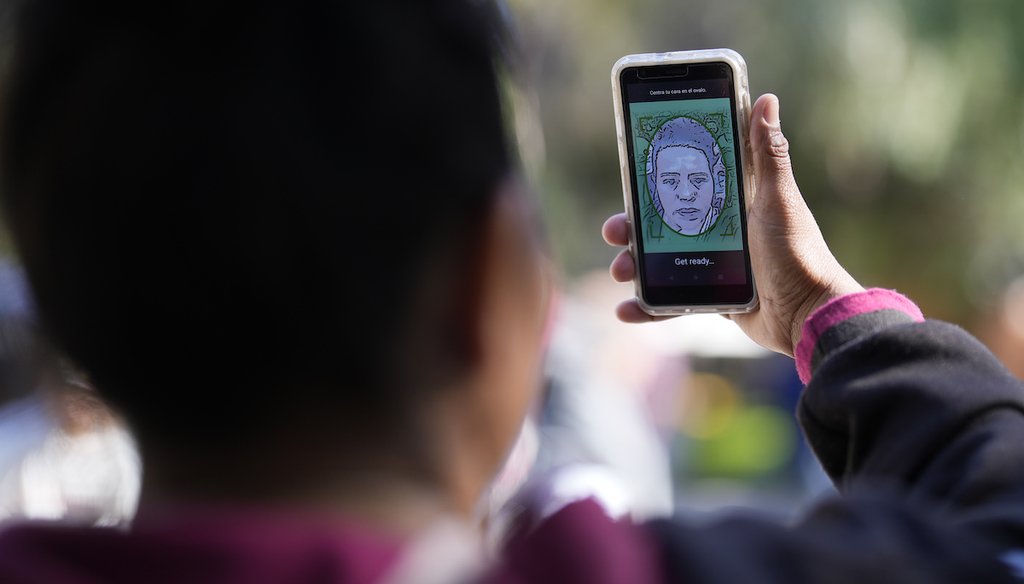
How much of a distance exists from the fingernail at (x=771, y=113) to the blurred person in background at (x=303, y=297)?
1.88 ft

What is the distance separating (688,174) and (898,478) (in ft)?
1.69

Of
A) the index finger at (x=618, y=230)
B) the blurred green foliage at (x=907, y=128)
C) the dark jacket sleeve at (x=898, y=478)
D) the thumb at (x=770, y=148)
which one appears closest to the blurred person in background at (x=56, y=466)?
the index finger at (x=618, y=230)

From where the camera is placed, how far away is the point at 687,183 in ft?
4.41

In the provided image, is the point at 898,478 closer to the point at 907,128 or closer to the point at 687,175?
the point at 687,175

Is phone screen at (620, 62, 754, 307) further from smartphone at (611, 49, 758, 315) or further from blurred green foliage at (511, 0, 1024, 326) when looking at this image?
blurred green foliage at (511, 0, 1024, 326)

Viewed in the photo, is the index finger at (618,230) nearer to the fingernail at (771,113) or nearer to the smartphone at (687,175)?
the smartphone at (687,175)

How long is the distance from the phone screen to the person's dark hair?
0.66 metres

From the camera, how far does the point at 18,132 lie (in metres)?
0.72

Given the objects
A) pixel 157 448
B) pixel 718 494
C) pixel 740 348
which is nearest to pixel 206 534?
pixel 157 448

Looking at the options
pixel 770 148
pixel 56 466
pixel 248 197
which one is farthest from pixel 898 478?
pixel 56 466

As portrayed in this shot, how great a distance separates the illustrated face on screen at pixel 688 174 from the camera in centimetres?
→ 133

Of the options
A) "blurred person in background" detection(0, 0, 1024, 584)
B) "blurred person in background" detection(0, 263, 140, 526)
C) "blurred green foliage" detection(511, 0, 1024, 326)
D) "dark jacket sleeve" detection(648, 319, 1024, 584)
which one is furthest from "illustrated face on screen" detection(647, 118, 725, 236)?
"blurred green foliage" detection(511, 0, 1024, 326)

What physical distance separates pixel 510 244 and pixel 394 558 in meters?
0.21

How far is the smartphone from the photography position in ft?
4.34
